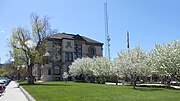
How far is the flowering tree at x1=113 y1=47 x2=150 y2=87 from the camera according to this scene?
113ft

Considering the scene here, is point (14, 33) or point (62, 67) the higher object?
point (14, 33)

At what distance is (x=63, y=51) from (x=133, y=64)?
53.9 metres

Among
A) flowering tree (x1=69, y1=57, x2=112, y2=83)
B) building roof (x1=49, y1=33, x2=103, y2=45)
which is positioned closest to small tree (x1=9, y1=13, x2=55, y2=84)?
flowering tree (x1=69, y1=57, x2=112, y2=83)

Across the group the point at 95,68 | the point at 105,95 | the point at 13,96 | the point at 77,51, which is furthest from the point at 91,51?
the point at 105,95

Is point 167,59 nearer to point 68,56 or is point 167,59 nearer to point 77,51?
point 68,56

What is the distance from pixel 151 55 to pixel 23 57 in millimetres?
24875

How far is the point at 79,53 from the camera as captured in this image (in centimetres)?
9200

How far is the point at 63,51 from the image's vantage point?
3408 inches

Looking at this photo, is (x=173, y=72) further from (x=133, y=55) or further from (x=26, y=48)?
(x=26, y=48)

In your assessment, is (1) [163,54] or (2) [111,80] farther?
(2) [111,80]

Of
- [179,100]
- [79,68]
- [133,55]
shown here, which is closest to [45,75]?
[79,68]

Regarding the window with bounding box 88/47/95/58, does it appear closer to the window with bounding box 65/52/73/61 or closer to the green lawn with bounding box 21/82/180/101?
the window with bounding box 65/52/73/61

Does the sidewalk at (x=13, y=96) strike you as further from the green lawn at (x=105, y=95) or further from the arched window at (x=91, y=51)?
the arched window at (x=91, y=51)

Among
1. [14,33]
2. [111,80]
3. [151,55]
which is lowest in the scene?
[111,80]
